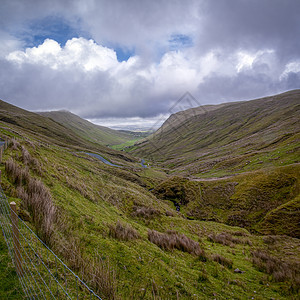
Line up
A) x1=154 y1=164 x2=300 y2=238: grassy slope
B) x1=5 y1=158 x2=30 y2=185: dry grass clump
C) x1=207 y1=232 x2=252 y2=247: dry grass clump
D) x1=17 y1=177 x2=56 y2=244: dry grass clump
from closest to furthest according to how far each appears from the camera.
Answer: x1=17 y1=177 x2=56 y2=244: dry grass clump, x1=5 y1=158 x2=30 y2=185: dry grass clump, x1=207 y1=232 x2=252 y2=247: dry grass clump, x1=154 y1=164 x2=300 y2=238: grassy slope

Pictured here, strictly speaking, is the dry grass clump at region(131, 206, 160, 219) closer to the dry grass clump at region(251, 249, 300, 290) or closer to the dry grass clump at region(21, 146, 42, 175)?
the dry grass clump at region(251, 249, 300, 290)

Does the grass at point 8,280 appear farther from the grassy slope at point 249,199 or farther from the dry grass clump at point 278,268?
the grassy slope at point 249,199

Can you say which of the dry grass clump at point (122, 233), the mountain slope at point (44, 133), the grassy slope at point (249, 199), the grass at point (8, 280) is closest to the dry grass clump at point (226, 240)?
the grassy slope at point (249, 199)

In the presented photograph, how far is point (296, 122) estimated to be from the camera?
98.4m

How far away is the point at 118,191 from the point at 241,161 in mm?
52713

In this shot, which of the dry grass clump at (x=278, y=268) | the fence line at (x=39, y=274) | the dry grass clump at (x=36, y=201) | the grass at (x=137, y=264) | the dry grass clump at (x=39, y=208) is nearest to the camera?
the fence line at (x=39, y=274)

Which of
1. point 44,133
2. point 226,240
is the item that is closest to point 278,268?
point 226,240

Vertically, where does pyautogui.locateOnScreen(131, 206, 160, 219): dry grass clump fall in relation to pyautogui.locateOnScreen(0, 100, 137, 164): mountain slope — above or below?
below

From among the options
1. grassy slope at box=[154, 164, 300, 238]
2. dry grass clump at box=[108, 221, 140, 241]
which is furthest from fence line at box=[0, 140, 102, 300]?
grassy slope at box=[154, 164, 300, 238]

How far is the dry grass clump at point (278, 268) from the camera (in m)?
8.84

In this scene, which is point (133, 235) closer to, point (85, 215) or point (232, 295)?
point (85, 215)

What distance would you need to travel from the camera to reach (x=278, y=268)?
994 cm

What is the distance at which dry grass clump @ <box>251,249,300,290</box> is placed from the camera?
8845mm

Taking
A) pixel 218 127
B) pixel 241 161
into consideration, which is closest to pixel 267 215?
pixel 241 161
